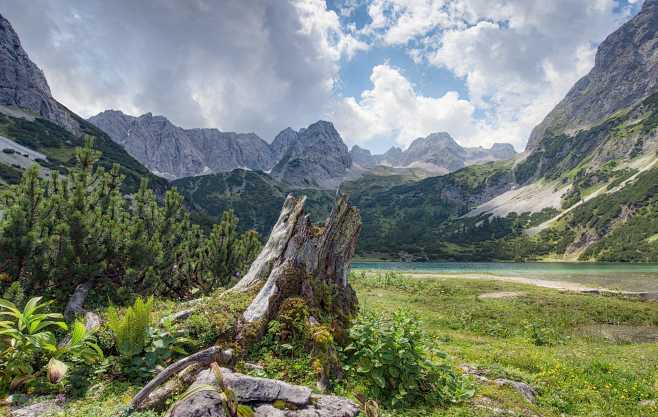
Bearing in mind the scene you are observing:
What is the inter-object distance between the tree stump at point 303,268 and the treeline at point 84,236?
6.99 m

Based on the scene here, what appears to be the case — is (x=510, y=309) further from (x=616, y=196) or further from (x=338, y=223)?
(x=616, y=196)

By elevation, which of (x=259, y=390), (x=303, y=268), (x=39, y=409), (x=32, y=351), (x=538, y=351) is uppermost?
(x=303, y=268)

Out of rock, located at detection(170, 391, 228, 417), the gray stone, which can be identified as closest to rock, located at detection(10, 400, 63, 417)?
rock, located at detection(170, 391, 228, 417)

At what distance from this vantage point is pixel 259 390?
6750 millimetres

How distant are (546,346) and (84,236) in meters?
27.0

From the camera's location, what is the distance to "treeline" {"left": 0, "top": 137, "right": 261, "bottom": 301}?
1324 centimetres

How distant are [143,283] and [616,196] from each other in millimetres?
252863

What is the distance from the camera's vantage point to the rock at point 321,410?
252 inches

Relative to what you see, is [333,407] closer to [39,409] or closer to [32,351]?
[39,409]

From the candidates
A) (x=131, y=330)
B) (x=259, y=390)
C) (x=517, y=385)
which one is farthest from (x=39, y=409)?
(x=517, y=385)

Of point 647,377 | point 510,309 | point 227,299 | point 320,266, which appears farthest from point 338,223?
point 510,309

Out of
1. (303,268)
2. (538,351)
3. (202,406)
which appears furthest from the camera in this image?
(538,351)

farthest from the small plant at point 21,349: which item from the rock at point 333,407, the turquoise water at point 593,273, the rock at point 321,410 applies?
the turquoise water at point 593,273

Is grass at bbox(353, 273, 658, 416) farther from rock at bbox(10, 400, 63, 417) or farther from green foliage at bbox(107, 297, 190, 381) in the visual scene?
rock at bbox(10, 400, 63, 417)
